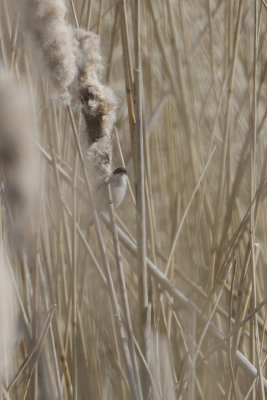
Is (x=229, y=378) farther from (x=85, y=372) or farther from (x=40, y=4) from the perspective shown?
(x=40, y=4)

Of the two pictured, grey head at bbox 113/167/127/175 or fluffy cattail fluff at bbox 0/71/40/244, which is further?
grey head at bbox 113/167/127/175

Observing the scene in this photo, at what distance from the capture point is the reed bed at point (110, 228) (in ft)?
1.69

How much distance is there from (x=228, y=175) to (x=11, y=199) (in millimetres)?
459

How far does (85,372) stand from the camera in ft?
2.71

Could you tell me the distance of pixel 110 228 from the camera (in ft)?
2.12

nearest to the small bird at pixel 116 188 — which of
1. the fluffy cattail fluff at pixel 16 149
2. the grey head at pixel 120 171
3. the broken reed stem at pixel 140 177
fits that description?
the grey head at pixel 120 171

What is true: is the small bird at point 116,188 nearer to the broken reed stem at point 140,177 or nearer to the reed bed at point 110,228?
the reed bed at point 110,228

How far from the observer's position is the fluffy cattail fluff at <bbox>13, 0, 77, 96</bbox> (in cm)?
49

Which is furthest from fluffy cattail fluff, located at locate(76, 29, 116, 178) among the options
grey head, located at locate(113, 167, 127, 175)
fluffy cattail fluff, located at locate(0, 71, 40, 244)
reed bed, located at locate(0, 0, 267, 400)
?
grey head, located at locate(113, 167, 127, 175)

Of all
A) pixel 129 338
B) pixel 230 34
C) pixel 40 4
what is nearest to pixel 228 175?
pixel 230 34

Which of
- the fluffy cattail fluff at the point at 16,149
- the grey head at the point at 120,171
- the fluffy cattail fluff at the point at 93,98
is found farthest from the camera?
the grey head at the point at 120,171

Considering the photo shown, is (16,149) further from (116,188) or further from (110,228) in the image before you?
(116,188)

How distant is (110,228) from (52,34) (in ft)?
0.79

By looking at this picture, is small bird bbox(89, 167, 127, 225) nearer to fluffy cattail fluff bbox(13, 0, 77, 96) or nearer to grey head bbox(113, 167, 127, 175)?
grey head bbox(113, 167, 127, 175)
